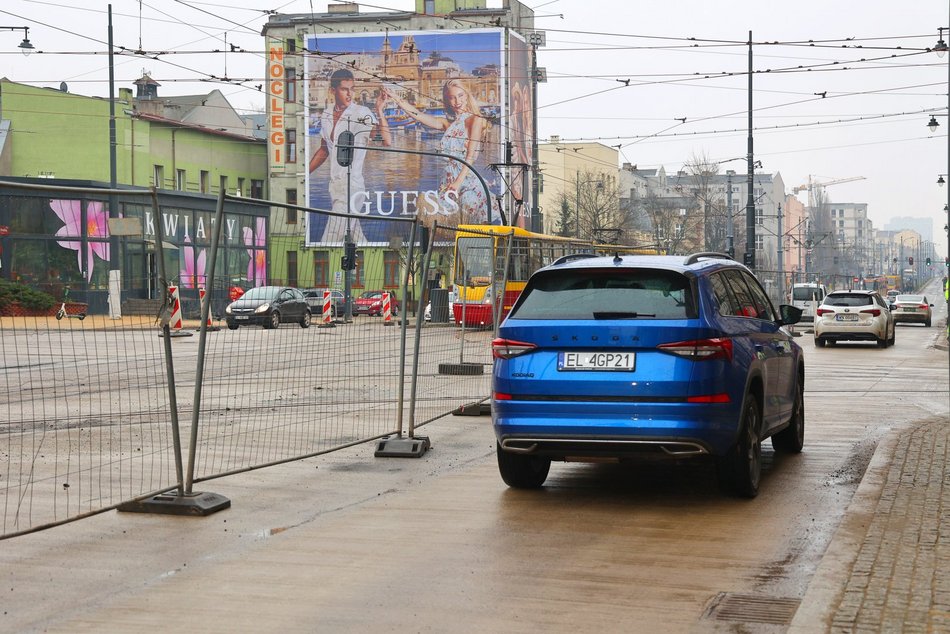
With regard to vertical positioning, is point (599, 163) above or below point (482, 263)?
above

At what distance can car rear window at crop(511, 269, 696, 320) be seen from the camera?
333 inches

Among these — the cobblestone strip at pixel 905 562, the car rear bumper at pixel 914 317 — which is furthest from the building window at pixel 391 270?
the car rear bumper at pixel 914 317

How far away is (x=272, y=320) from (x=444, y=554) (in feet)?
10.6

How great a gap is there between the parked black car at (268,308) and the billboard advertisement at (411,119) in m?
65.2

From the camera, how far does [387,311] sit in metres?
12.4

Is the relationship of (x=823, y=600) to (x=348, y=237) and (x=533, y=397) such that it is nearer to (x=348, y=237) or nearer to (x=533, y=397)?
(x=533, y=397)

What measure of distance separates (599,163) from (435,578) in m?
119

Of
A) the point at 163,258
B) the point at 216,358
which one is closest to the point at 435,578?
the point at 163,258

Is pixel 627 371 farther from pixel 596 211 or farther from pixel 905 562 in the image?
pixel 596 211

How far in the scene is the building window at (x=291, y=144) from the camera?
274 ft

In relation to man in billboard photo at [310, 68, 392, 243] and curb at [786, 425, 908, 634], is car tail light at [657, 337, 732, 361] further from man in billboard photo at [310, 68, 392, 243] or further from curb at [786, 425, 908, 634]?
man in billboard photo at [310, 68, 392, 243]

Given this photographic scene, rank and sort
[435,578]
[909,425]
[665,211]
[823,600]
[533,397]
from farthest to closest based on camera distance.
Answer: [665,211] < [909,425] < [533,397] < [435,578] < [823,600]

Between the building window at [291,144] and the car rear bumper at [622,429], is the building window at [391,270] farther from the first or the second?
the building window at [291,144]

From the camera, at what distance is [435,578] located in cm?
640
